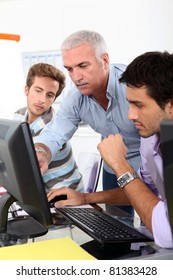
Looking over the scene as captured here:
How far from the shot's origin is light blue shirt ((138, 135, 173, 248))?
997 millimetres

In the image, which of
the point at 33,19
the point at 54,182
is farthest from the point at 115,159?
the point at 33,19

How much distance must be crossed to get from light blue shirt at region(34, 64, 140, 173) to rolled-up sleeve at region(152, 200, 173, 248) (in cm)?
94

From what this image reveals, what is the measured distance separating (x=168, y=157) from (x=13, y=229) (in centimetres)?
65

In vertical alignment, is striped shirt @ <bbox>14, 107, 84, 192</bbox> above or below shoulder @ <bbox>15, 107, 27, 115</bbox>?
below

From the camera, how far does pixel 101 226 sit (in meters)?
1.15

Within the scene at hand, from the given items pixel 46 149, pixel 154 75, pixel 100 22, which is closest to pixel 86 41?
pixel 46 149

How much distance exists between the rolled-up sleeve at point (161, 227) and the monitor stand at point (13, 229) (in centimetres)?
33

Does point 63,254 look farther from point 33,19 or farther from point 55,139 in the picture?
point 33,19

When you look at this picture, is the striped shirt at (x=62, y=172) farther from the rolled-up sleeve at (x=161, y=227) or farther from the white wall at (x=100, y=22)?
the white wall at (x=100, y=22)

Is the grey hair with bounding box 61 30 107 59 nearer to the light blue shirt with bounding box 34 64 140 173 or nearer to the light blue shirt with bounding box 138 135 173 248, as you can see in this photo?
the light blue shirt with bounding box 34 64 140 173

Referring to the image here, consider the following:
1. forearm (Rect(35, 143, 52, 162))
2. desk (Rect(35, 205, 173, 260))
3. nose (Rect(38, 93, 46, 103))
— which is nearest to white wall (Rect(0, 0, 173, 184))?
nose (Rect(38, 93, 46, 103))

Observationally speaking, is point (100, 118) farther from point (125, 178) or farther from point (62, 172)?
point (125, 178)

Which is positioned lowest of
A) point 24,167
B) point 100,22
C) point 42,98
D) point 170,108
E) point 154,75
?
point 24,167

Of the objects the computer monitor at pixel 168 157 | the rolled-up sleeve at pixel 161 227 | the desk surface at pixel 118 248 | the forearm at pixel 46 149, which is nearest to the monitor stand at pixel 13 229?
the desk surface at pixel 118 248
